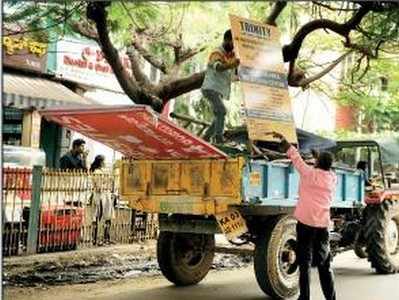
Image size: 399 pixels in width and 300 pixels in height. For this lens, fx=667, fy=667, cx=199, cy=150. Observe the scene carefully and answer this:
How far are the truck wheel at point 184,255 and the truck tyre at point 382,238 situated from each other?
8.46 feet

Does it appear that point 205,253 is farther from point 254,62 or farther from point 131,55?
point 131,55

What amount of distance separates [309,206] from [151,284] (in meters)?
2.63

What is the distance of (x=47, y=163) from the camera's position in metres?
15.7

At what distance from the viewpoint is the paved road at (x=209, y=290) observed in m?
7.45

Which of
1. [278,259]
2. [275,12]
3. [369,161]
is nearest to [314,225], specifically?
[278,259]

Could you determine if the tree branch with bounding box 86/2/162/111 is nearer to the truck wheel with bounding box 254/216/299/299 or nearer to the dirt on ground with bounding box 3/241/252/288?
the dirt on ground with bounding box 3/241/252/288

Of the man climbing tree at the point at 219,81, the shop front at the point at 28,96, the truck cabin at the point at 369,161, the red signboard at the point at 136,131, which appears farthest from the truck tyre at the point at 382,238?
the shop front at the point at 28,96

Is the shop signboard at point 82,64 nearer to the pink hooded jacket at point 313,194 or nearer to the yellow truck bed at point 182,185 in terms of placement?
the yellow truck bed at point 182,185

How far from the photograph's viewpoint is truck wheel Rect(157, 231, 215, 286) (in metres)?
8.20

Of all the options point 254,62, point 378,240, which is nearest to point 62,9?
point 254,62

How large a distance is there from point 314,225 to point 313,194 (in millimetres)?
323

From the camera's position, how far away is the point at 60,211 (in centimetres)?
1038

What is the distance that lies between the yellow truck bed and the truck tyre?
3.44 meters

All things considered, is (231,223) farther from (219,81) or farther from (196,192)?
(219,81)
